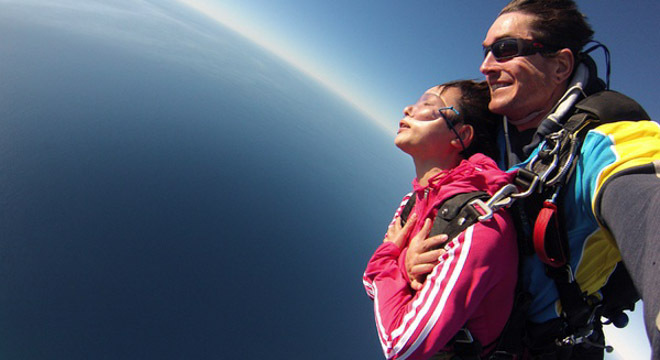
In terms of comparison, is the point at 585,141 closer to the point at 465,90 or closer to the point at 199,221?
the point at 465,90

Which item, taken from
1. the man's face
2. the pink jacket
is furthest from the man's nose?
the pink jacket

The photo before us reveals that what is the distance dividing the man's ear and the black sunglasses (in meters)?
0.05

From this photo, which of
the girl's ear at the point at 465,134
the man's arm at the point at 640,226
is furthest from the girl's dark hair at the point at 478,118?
the man's arm at the point at 640,226

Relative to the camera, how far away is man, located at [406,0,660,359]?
0.74m

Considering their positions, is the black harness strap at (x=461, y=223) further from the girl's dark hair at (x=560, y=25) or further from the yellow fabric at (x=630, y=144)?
the girl's dark hair at (x=560, y=25)

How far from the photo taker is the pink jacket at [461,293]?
1.04m

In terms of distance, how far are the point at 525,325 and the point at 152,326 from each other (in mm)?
29977

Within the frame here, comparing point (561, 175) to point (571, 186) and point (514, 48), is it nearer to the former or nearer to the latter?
point (571, 186)

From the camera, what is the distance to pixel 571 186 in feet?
3.67

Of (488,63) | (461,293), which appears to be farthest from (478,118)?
(461,293)

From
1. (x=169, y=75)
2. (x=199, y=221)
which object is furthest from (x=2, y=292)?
(x=169, y=75)

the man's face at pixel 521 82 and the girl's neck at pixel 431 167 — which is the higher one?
the man's face at pixel 521 82

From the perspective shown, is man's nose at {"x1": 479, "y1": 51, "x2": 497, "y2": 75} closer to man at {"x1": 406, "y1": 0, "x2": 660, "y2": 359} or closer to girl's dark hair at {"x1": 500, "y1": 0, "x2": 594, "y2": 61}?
man at {"x1": 406, "y1": 0, "x2": 660, "y2": 359}

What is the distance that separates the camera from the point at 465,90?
6.40 ft
